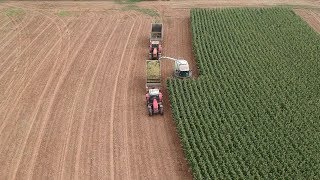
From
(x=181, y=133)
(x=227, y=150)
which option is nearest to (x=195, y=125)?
(x=181, y=133)

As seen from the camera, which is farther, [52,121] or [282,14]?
[282,14]

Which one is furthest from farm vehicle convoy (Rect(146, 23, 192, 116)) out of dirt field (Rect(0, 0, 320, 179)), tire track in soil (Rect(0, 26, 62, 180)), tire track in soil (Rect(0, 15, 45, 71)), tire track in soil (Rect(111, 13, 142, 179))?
tire track in soil (Rect(0, 15, 45, 71))

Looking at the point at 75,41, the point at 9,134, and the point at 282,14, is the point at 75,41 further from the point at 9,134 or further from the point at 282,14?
the point at 282,14

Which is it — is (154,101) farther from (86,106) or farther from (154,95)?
(86,106)

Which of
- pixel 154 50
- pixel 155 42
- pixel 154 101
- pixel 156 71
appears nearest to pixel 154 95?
pixel 154 101

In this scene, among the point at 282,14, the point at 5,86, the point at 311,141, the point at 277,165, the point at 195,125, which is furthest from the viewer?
the point at 282,14

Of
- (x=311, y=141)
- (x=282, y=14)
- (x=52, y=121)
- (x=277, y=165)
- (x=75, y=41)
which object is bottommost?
(x=277, y=165)
